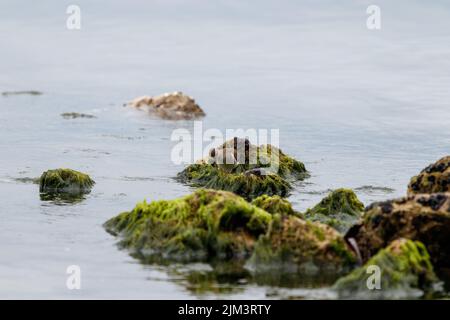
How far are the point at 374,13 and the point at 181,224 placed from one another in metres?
52.4

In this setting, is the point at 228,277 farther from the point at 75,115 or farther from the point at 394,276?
the point at 75,115

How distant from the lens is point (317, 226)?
54.6ft

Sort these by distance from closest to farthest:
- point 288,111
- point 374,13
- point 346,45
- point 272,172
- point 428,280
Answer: point 428,280, point 272,172, point 288,111, point 346,45, point 374,13

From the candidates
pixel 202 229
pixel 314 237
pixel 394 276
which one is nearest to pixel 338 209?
pixel 202 229

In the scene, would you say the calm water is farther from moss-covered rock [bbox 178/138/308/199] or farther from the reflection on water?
moss-covered rock [bbox 178/138/308/199]

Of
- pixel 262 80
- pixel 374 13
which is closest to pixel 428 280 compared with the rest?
pixel 262 80

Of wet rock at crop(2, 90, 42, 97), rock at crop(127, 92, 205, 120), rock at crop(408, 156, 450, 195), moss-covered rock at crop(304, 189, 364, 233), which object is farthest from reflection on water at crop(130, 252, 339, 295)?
wet rock at crop(2, 90, 42, 97)

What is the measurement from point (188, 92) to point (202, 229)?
26.1 meters

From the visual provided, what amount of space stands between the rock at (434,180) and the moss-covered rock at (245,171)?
3813 mm

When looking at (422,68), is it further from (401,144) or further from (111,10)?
(111,10)

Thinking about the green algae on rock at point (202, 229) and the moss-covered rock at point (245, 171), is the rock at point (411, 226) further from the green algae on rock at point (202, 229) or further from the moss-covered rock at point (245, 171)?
the moss-covered rock at point (245, 171)

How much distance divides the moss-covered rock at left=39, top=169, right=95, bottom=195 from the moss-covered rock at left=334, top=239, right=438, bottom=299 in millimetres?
8233

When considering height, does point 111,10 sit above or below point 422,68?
above

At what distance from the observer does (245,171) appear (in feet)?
77.1
